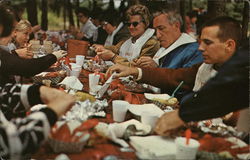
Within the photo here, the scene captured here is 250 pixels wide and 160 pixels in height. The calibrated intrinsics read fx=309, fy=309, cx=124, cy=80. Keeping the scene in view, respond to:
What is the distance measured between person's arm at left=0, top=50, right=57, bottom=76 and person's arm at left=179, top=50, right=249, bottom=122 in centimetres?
177

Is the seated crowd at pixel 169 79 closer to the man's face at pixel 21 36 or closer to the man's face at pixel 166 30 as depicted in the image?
the man's face at pixel 166 30

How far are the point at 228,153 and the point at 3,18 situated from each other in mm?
1699

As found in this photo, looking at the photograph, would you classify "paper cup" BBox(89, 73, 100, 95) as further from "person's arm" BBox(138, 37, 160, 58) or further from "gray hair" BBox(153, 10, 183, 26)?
"person's arm" BBox(138, 37, 160, 58)

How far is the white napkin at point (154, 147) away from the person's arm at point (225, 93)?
0.21 meters

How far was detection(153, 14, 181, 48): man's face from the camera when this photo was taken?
369 centimetres

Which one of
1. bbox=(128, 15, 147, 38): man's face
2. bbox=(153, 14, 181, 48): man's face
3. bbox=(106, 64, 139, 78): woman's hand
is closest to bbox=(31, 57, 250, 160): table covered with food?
bbox=(106, 64, 139, 78): woman's hand

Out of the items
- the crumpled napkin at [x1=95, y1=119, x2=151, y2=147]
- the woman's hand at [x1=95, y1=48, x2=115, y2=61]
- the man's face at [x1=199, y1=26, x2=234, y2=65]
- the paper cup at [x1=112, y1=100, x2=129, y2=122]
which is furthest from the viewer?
the woman's hand at [x1=95, y1=48, x2=115, y2=61]

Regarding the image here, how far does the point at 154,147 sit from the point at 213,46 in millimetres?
1070

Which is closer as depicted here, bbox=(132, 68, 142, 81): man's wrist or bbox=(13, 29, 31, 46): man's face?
bbox=(132, 68, 142, 81): man's wrist

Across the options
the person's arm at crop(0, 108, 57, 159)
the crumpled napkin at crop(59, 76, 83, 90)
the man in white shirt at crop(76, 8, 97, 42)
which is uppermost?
the person's arm at crop(0, 108, 57, 159)

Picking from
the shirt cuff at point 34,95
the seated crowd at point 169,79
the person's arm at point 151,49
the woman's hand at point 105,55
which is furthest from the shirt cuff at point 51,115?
the person's arm at point 151,49

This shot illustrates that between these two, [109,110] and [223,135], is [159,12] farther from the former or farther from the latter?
[223,135]

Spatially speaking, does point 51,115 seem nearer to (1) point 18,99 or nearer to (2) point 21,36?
(1) point 18,99

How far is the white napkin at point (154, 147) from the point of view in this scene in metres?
1.70
